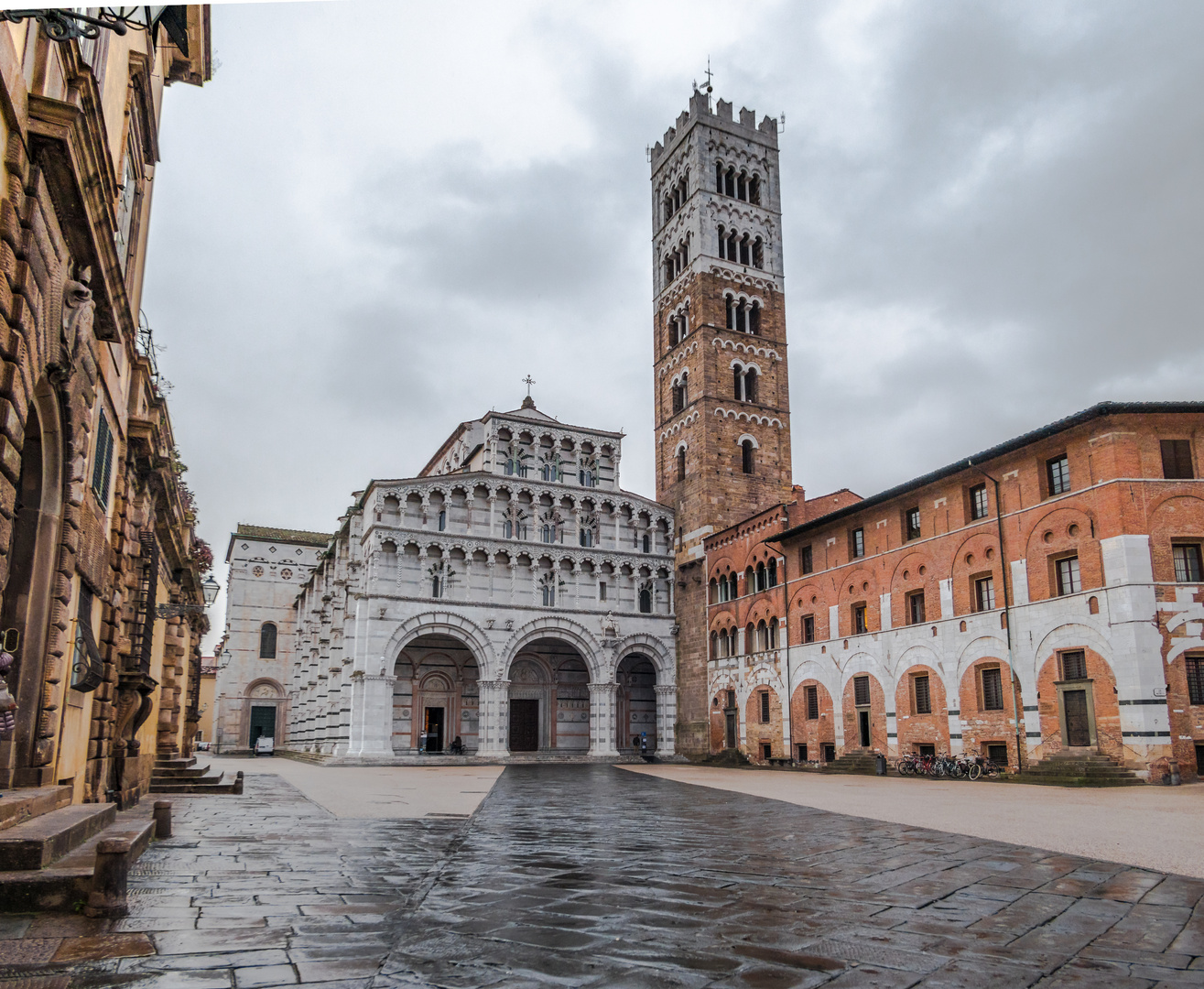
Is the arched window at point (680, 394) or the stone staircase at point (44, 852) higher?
the arched window at point (680, 394)

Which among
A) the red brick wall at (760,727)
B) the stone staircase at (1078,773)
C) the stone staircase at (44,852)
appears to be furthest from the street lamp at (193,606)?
the red brick wall at (760,727)

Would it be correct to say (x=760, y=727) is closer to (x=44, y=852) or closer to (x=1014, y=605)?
(x=1014, y=605)

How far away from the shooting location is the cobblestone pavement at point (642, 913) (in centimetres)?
490

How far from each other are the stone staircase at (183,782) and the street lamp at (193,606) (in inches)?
131

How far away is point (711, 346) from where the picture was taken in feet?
154

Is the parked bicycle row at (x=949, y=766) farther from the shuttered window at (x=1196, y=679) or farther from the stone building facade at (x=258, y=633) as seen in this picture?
the stone building facade at (x=258, y=633)

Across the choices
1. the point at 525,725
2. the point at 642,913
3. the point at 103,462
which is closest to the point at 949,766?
the point at 525,725

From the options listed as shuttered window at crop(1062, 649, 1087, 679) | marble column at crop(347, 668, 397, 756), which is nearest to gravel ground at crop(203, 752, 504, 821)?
marble column at crop(347, 668, 397, 756)

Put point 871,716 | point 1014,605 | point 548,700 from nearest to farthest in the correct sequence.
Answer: point 1014,605
point 871,716
point 548,700

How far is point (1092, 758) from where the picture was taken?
23.2m

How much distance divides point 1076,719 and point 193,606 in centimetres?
2190

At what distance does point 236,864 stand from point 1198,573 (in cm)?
2385

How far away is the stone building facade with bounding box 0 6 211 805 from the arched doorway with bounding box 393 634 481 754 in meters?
27.4

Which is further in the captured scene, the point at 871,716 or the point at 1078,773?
the point at 871,716
